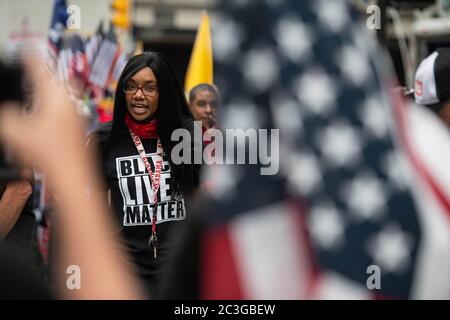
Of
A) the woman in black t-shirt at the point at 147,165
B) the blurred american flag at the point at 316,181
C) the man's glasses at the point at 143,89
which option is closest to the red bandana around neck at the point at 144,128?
the woman in black t-shirt at the point at 147,165

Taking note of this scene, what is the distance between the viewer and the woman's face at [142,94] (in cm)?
438

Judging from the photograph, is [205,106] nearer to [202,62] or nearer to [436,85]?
[202,62]

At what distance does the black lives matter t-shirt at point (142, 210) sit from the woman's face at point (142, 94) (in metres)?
0.30

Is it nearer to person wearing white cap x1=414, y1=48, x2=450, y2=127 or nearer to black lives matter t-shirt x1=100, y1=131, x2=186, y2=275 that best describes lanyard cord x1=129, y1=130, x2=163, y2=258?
black lives matter t-shirt x1=100, y1=131, x2=186, y2=275

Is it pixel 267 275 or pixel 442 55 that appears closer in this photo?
pixel 267 275

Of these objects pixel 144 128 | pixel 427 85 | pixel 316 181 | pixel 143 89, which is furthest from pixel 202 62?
pixel 316 181

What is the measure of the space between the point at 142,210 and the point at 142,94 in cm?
63

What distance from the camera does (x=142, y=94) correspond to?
173 inches

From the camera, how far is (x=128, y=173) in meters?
4.16

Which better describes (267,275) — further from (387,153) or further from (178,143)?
(178,143)

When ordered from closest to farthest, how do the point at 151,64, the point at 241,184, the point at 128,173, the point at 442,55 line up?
the point at 241,184 < the point at 442,55 < the point at 128,173 < the point at 151,64

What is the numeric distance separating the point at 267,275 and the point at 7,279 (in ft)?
1.61

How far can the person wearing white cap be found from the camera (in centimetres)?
285
